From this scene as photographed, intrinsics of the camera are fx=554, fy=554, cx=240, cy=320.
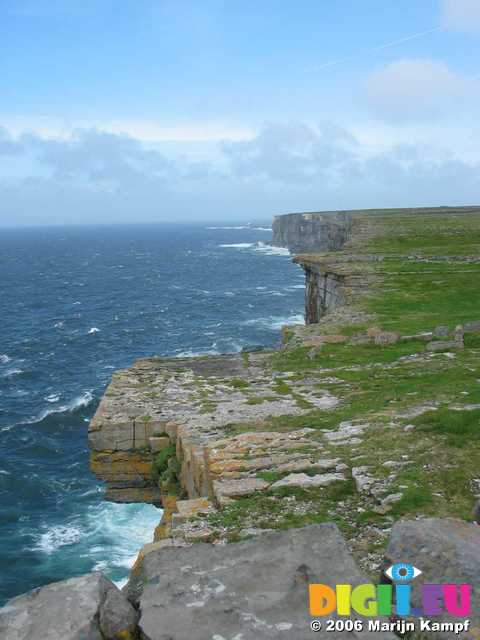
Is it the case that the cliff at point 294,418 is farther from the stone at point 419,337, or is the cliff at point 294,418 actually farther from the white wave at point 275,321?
the white wave at point 275,321

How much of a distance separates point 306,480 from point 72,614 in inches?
188

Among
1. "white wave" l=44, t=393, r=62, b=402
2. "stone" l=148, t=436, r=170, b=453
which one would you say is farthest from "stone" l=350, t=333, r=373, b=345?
"white wave" l=44, t=393, r=62, b=402

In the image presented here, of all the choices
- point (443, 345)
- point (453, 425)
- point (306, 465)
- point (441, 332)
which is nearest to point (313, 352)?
point (443, 345)

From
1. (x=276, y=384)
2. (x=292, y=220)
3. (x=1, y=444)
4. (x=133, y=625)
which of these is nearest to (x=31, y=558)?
(x=1, y=444)

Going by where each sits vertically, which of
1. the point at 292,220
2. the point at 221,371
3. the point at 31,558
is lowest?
the point at 31,558

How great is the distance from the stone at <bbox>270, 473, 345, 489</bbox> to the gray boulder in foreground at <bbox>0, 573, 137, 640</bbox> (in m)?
4.03

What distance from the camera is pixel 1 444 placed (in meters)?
36.4

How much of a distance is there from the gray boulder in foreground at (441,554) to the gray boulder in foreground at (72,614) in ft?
8.60

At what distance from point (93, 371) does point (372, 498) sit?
149 feet

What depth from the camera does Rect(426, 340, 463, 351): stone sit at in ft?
59.0

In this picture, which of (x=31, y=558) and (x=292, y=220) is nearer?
(x=31, y=558)

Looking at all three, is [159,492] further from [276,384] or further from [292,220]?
[292,220]

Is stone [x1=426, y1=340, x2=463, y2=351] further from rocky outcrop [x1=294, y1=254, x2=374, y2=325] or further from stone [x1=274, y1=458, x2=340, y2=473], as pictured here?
stone [x1=274, y1=458, x2=340, y2=473]

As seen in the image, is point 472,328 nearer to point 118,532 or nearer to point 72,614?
point 72,614
